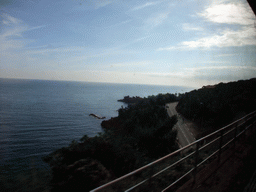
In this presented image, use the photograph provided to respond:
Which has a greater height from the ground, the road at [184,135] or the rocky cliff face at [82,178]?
the rocky cliff face at [82,178]

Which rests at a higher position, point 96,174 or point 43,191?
point 96,174

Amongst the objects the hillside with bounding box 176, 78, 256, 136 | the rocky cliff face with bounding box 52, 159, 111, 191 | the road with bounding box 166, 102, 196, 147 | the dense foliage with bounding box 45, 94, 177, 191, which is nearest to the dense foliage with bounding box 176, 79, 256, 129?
the hillside with bounding box 176, 78, 256, 136

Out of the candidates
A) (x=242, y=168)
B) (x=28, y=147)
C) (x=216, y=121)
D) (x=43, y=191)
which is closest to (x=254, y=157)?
(x=242, y=168)

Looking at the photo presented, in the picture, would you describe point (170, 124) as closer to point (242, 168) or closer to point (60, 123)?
point (242, 168)

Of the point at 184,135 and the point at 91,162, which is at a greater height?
the point at 91,162

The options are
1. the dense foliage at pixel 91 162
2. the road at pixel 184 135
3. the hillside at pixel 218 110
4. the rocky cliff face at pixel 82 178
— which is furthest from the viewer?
the road at pixel 184 135

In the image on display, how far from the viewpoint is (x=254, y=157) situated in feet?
13.8

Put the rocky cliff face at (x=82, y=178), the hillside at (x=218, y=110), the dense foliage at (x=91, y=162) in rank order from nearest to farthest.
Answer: the rocky cliff face at (x=82, y=178) < the dense foliage at (x=91, y=162) < the hillside at (x=218, y=110)

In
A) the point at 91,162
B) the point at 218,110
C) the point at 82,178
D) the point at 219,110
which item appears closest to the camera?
the point at 82,178

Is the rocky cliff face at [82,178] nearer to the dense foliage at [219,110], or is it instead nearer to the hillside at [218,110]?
the hillside at [218,110]

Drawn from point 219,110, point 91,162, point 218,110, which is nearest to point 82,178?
point 91,162

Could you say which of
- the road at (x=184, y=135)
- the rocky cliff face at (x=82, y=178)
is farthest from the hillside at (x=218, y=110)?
the rocky cliff face at (x=82, y=178)

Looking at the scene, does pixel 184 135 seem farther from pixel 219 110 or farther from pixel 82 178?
pixel 82 178

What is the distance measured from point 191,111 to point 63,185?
24.9 metres
